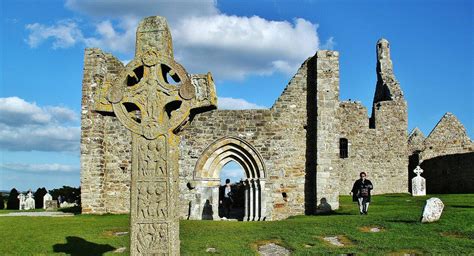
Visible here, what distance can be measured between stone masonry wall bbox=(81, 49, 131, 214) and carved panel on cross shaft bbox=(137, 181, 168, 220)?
1376 centimetres

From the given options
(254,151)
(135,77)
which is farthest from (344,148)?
(135,77)

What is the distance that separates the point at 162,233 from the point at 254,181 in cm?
1365

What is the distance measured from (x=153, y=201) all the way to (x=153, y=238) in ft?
1.46

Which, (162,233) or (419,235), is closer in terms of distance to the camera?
(162,233)

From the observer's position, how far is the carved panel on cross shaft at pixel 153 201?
6.80m

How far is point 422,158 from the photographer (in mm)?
31781

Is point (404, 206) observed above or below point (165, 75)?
below

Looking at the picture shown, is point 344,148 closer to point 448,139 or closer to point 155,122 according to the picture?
point 448,139

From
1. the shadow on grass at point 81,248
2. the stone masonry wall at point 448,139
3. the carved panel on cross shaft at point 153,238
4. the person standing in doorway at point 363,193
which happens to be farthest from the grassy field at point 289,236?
the stone masonry wall at point 448,139

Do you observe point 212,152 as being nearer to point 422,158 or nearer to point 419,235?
point 419,235

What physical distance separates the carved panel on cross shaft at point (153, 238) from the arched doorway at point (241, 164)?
13443mm

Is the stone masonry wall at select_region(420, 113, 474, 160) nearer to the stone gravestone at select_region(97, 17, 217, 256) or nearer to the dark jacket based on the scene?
the dark jacket

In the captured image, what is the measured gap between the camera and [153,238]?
677 cm

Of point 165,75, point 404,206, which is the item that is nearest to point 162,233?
point 165,75
